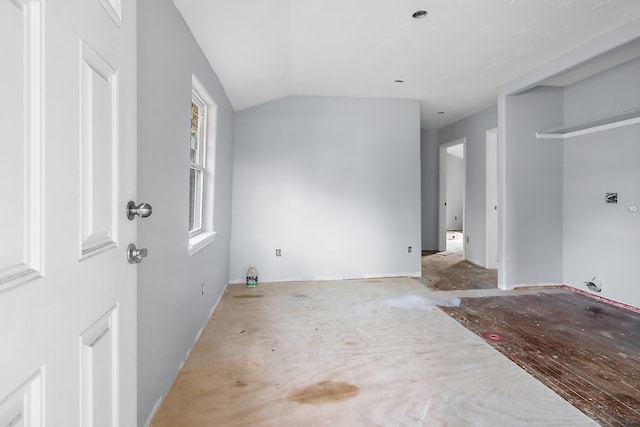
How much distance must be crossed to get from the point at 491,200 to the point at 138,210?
5313 mm

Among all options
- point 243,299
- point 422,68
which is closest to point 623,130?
point 422,68

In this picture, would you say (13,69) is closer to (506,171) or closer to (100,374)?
(100,374)

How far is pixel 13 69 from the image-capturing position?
53 cm

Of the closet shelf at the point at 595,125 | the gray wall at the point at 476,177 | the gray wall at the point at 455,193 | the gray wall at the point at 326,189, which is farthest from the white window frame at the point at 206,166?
the gray wall at the point at 455,193

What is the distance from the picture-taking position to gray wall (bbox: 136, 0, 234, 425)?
1.60 meters

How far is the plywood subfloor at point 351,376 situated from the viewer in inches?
70.2

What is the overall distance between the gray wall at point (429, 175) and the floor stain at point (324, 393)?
5128 mm

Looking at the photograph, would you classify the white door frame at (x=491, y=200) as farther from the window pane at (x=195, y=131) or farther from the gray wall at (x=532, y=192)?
the window pane at (x=195, y=131)

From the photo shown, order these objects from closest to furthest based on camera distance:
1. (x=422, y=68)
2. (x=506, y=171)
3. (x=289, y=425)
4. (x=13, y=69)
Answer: (x=13, y=69) < (x=289, y=425) < (x=422, y=68) < (x=506, y=171)

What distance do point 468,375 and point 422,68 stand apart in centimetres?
294

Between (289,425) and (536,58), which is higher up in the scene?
(536,58)

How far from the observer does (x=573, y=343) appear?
2.66m

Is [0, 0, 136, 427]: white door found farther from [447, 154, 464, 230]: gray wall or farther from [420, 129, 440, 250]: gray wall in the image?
[447, 154, 464, 230]: gray wall

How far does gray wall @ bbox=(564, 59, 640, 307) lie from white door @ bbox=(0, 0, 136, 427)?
439cm
